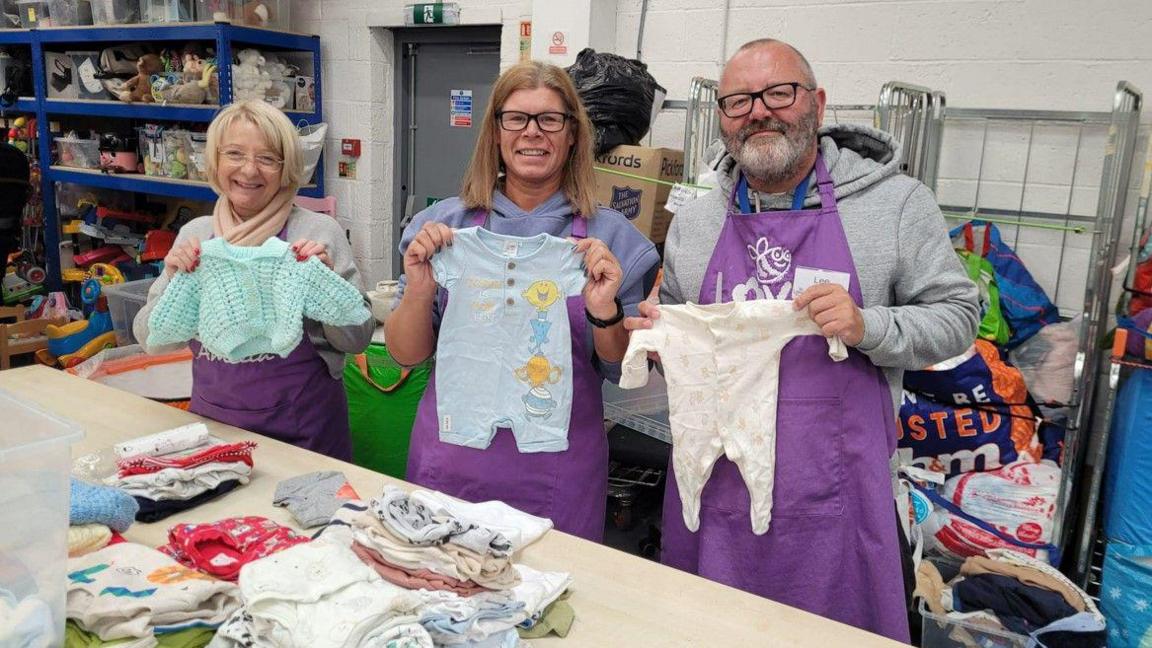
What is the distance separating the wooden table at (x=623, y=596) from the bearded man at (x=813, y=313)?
1.25 feet

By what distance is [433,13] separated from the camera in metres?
4.73

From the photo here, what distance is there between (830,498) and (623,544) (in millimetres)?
1924

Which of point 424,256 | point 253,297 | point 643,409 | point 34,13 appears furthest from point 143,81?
point 424,256

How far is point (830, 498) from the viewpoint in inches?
72.3

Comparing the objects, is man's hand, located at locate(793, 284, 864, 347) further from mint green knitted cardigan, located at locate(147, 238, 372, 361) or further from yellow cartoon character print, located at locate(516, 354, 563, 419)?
mint green knitted cardigan, located at locate(147, 238, 372, 361)

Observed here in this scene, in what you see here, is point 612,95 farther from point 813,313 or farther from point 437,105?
point 437,105

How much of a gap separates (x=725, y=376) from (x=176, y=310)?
1346 mm

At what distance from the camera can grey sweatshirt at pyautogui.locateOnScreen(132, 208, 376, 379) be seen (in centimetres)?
222

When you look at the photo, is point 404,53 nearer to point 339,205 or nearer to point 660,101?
point 339,205

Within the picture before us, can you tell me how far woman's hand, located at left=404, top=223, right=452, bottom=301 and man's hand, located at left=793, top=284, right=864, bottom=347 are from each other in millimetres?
822

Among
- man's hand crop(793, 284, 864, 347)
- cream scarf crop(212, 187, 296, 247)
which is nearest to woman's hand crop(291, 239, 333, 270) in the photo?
cream scarf crop(212, 187, 296, 247)

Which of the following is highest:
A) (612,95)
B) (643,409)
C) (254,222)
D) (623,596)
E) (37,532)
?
(612,95)

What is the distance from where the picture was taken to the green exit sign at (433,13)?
467 centimetres

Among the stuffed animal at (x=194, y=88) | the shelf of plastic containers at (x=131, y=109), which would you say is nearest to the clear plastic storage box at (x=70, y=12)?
the shelf of plastic containers at (x=131, y=109)
